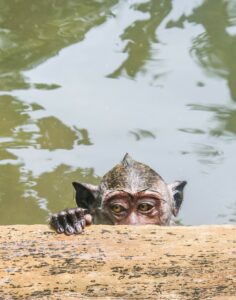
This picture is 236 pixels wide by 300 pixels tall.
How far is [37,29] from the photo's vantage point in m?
9.97

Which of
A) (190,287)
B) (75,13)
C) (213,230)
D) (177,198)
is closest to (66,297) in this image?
(190,287)

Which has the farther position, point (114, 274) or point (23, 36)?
point (23, 36)

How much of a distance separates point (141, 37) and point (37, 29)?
113 centimetres

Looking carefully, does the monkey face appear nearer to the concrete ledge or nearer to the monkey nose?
the monkey nose

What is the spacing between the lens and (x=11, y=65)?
956 cm

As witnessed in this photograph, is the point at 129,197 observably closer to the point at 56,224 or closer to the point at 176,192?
the point at 176,192

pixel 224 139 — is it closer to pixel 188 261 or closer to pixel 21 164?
pixel 21 164

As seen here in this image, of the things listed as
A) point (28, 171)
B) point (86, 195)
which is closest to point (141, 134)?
point (28, 171)

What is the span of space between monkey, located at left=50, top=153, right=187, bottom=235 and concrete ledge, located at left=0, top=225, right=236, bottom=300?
6.41 ft

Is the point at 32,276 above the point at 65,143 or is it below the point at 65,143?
below

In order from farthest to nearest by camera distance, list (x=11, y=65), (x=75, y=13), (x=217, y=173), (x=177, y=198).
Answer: (x=75, y=13) → (x=11, y=65) → (x=217, y=173) → (x=177, y=198)

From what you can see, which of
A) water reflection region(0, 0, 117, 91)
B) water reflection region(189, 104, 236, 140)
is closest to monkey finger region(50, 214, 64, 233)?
water reflection region(189, 104, 236, 140)


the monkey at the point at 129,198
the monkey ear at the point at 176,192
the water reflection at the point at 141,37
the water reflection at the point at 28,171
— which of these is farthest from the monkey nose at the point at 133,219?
the water reflection at the point at 141,37

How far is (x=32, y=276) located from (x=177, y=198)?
3274mm
